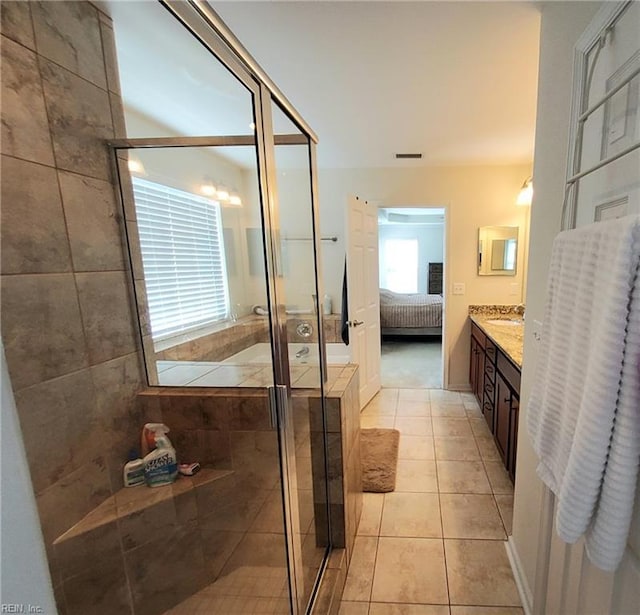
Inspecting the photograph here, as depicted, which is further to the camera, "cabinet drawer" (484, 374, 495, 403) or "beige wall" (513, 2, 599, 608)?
"cabinet drawer" (484, 374, 495, 403)

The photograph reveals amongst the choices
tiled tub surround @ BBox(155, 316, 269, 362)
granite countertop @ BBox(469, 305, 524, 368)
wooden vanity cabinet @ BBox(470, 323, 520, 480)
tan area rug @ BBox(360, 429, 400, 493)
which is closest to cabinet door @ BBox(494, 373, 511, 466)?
wooden vanity cabinet @ BBox(470, 323, 520, 480)

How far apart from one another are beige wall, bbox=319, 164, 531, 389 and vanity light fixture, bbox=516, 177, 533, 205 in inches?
3.1

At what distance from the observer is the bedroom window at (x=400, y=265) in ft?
27.4

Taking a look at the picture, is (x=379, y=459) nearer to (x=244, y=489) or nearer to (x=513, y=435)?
(x=513, y=435)

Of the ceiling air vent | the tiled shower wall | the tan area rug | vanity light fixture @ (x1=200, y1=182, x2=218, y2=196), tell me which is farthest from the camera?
the ceiling air vent

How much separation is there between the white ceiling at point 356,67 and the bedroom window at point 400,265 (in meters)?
5.83

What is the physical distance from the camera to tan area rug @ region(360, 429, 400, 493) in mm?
2197

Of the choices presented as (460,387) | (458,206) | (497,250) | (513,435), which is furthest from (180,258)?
(460,387)

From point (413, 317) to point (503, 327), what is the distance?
9.10ft

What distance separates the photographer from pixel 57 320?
1152 millimetres

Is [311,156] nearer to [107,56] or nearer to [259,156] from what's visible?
[259,156]

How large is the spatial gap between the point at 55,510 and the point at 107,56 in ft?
6.09

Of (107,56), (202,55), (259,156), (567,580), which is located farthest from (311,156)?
(567,580)

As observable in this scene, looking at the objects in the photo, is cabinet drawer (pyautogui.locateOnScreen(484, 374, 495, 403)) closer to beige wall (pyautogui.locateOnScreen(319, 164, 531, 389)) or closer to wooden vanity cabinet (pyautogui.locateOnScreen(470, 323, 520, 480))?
wooden vanity cabinet (pyautogui.locateOnScreen(470, 323, 520, 480))
